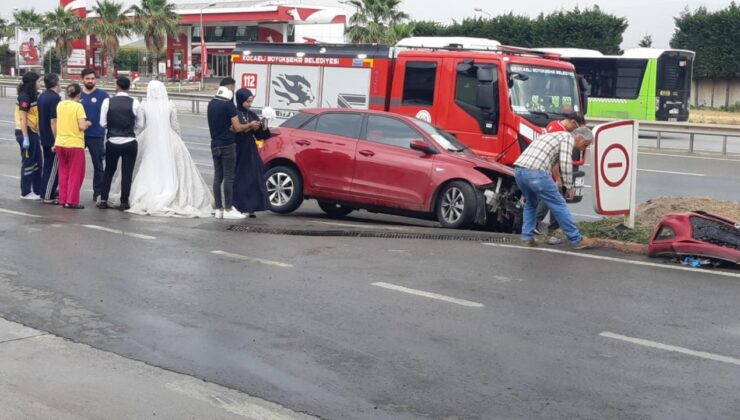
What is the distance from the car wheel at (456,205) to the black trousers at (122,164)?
4200 millimetres

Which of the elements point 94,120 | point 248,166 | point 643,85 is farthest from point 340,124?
point 643,85

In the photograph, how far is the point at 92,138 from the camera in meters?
14.2

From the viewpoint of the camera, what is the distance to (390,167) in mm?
13188

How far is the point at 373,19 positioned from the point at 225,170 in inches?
1914

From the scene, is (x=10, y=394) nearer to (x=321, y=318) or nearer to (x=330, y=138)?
(x=321, y=318)

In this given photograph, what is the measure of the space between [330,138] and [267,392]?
8.06 metres

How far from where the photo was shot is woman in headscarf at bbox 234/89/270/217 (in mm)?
13250

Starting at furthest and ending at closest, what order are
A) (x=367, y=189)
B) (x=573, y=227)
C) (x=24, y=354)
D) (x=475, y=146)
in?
1. (x=475, y=146)
2. (x=367, y=189)
3. (x=573, y=227)
4. (x=24, y=354)

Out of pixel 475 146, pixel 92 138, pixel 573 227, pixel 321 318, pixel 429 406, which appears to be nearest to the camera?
pixel 429 406

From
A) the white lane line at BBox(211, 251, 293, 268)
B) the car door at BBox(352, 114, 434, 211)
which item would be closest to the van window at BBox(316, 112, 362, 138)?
the car door at BBox(352, 114, 434, 211)

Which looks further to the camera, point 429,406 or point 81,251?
point 81,251

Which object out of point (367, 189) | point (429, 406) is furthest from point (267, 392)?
point (367, 189)

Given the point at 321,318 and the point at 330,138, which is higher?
the point at 330,138

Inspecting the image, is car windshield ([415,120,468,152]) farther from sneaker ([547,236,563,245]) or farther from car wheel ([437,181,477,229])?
sneaker ([547,236,563,245])
